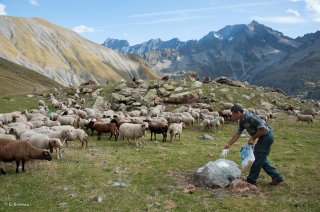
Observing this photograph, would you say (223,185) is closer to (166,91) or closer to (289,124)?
(289,124)

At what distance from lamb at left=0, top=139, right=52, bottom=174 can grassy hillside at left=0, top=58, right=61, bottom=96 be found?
111748 millimetres

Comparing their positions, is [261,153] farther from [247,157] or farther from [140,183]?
[140,183]

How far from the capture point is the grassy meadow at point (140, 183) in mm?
13703

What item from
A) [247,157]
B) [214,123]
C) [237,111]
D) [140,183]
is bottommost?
[140,183]

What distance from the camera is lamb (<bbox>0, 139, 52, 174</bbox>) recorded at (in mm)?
16422

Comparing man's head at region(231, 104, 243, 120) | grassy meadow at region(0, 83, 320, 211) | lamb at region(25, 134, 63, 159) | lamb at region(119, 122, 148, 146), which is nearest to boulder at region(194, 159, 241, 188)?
grassy meadow at region(0, 83, 320, 211)

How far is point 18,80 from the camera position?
144m

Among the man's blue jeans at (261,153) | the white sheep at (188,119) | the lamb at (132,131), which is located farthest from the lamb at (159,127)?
the man's blue jeans at (261,153)

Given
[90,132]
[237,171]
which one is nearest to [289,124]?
[90,132]

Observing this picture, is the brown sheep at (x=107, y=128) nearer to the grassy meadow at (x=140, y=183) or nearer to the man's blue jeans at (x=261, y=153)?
the grassy meadow at (x=140, y=183)

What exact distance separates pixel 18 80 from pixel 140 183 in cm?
14100

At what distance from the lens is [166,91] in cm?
5331

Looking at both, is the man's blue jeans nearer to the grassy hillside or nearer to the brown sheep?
the brown sheep

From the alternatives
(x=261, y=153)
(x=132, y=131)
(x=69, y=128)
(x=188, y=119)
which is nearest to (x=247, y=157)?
(x=261, y=153)
